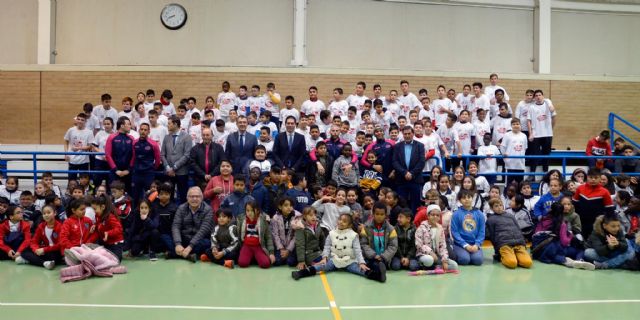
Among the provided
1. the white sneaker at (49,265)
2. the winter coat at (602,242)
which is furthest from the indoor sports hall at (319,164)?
the white sneaker at (49,265)

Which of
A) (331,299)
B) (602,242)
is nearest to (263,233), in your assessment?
(331,299)

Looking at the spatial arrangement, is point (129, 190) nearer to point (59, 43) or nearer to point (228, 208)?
point (228, 208)

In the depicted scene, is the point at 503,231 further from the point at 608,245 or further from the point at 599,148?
the point at 599,148

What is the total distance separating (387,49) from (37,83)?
1010 centimetres

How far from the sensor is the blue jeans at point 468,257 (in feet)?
26.1

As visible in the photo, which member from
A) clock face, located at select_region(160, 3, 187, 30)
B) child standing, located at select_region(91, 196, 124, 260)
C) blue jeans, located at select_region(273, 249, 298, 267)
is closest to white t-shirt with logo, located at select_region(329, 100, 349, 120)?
blue jeans, located at select_region(273, 249, 298, 267)

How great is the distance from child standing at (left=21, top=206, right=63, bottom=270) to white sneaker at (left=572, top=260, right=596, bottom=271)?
7.63m

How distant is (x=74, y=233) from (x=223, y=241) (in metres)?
2.12

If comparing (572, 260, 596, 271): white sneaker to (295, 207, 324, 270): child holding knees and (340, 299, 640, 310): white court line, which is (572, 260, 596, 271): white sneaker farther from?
(295, 207, 324, 270): child holding knees

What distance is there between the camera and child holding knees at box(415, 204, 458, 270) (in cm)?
754

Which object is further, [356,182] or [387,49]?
[387,49]

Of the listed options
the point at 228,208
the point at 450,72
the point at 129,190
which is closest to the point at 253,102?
the point at 129,190

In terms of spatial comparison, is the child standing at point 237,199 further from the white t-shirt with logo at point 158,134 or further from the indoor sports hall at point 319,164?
the white t-shirt with logo at point 158,134

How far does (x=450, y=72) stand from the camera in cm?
1541
